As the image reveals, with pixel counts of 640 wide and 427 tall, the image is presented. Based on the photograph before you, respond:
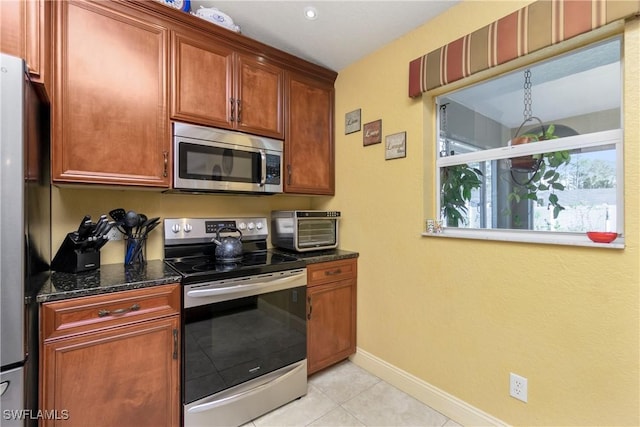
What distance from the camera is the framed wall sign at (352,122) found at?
2.32 m

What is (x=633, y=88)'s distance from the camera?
1157 mm

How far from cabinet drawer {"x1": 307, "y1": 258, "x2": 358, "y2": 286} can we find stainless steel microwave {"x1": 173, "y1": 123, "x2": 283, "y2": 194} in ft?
2.13

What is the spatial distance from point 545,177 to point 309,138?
62.6 inches

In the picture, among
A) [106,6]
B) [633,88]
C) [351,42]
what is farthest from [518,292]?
[106,6]

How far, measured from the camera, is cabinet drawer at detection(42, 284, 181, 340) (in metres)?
1.19

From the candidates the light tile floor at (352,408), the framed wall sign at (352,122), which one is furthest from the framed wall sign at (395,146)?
the light tile floor at (352,408)

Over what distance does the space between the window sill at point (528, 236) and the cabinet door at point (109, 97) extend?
177cm

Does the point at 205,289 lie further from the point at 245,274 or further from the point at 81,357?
the point at 81,357

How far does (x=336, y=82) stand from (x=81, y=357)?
2490 millimetres

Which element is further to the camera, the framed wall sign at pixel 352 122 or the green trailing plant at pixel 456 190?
the framed wall sign at pixel 352 122

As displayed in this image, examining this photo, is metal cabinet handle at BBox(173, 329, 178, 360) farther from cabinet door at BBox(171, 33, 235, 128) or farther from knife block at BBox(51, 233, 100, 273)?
cabinet door at BBox(171, 33, 235, 128)

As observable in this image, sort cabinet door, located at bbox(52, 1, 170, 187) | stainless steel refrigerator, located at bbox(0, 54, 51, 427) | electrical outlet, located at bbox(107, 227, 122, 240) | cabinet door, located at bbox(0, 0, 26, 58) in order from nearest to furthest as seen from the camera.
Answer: stainless steel refrigerator, located at bbox(0, 54, 51, 427) → cabinet door, located at bbox(0, 0, 26, 58) → cabinet door, located at bbox(52, 1, 170, 187) → electrical outlet, located at bbox(107, 227, 122, 240)

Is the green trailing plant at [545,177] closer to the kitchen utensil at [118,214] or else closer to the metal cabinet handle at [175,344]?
the metal cabinet handle at [175,344]

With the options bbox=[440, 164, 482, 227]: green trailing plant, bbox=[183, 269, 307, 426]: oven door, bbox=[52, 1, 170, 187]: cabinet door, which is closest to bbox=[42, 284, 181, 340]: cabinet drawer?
bbox=[183, 269, 307, 426]: oven door
